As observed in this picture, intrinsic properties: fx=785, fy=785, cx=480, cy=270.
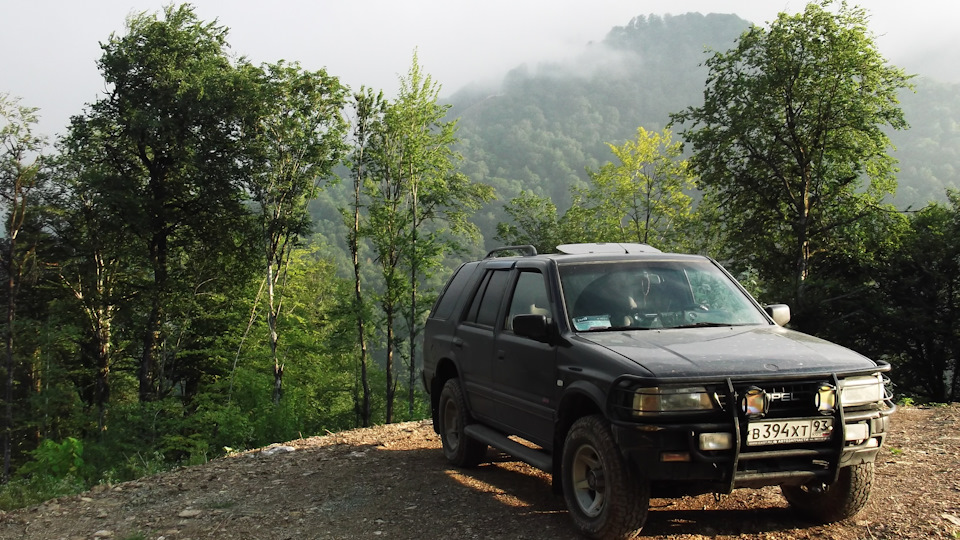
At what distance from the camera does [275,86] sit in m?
29.5

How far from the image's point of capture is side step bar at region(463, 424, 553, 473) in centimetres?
555

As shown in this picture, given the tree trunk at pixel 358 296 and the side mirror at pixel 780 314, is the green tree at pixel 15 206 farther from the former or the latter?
the side mirror at pixel 780 314

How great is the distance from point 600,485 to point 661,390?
794 mm

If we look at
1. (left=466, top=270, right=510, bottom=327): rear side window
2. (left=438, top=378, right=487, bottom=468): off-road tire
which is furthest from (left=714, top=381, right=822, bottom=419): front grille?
(left=438, top=378, right=487, bottom=468): off-road tire

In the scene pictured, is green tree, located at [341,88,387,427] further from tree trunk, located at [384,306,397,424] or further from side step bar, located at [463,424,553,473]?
side step bar, located at [463,424,553,473]

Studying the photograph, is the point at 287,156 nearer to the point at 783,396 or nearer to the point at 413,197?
the point at 413,197

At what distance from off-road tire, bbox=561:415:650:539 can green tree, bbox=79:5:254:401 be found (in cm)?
2479

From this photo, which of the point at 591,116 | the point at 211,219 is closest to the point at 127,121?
the point at 211,219

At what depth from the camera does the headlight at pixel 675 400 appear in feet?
14.7

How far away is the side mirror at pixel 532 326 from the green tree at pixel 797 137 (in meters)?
25.1

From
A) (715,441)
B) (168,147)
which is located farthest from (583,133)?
(715,441)

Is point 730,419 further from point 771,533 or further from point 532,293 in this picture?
point 532,293

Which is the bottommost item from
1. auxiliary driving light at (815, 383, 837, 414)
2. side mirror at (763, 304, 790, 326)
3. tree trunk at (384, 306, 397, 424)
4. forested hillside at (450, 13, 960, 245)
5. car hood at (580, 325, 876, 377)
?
tree trunk at (384, 306, 397, 424)

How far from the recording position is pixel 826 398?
15.1 ft
